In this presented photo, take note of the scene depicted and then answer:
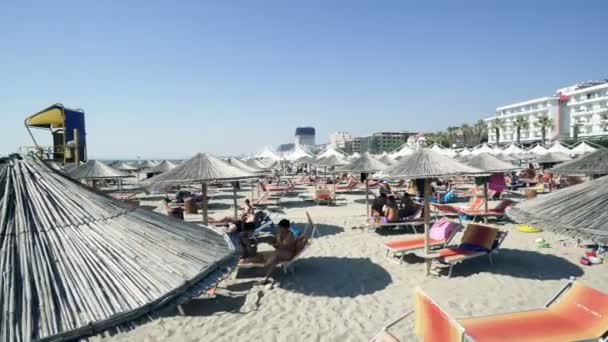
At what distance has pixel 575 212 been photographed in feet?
9.28

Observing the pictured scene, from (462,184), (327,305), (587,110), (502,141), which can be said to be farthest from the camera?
(502,141)

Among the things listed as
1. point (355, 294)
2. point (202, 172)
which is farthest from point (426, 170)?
point (202, 172)

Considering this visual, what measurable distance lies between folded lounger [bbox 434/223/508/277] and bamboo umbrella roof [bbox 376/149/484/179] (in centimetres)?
124

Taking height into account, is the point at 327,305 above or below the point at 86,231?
below

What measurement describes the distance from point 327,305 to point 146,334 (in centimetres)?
250

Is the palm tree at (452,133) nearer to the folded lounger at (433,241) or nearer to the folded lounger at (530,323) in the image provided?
the folded lounger at (433,241)

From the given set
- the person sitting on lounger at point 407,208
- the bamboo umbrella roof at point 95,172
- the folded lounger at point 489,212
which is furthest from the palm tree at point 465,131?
the bamboo umbrella roof at point 95,172

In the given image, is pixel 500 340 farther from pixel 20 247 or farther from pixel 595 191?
pixel 20 247

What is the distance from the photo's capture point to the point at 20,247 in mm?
1950

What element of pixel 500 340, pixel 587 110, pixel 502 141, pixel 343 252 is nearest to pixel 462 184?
pixel 343 252

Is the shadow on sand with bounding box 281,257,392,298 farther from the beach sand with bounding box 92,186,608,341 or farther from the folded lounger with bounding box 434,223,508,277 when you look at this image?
the folded lounger with bounding box 434,223,508,277

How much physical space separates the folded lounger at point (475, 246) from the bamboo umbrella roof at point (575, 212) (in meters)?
3.08

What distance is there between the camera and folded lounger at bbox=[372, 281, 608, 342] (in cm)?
344

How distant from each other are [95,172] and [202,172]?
8.01m
